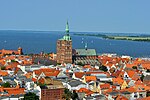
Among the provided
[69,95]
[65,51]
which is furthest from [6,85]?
[65,51]

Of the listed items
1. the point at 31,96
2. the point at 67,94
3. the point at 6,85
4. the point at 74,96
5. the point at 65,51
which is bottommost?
the point at 74,96

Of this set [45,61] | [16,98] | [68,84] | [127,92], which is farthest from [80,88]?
[45,61]

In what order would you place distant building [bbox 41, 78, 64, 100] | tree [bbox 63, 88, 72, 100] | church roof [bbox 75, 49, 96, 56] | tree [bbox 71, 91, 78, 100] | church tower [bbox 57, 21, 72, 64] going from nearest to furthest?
distant building [bbox 41, 78, 64, 100]
tree [bbox 63, 88, 72, 100]
tree [bbox 71, 91, 78, 100]
church tower [bbox 57, 21, 72, 64]
church roof [bbox 75, 49, 96, 56]

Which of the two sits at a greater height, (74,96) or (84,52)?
(84,52)

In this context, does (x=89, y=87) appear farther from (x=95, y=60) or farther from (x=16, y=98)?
(x=95, y=60)

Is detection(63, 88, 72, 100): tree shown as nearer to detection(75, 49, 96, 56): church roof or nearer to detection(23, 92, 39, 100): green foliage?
detection(23, 92, 39, 100): green foliage

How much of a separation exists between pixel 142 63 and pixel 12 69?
18.9m

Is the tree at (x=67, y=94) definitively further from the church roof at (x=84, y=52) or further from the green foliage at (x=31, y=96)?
the church roof at (x=84, y=52)

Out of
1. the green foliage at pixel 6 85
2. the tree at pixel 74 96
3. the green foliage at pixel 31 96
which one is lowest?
the tree at pixel 74 96

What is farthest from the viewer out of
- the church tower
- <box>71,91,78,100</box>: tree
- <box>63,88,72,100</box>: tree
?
the church tower

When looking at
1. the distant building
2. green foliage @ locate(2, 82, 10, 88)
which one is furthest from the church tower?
the distant building

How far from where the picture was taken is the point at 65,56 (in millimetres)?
54500

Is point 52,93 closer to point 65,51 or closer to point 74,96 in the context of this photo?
point 74,96

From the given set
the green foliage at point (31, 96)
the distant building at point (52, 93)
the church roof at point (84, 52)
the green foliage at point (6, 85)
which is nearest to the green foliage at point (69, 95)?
the distant building at point (52, 93)
